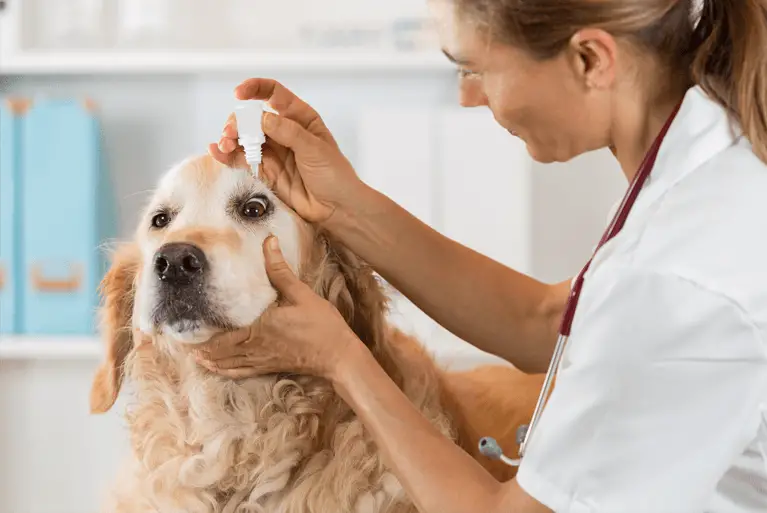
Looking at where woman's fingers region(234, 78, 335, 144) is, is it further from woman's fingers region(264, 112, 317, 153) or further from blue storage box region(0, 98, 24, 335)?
blue storage box region(0, 98, 24, 335)

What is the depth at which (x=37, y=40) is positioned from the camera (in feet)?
6.98

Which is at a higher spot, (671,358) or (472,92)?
(472,92)

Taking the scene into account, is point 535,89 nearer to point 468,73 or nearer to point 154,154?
point 468,73

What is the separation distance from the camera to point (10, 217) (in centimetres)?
203

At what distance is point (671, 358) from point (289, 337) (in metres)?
0.48

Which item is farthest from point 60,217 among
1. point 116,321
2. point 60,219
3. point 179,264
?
point 179,264

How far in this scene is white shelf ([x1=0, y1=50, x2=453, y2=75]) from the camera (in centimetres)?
200

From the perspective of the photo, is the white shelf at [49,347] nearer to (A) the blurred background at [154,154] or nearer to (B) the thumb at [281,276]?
(A) the blurred background at [154,154]

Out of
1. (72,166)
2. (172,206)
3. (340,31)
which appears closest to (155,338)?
(172,206)

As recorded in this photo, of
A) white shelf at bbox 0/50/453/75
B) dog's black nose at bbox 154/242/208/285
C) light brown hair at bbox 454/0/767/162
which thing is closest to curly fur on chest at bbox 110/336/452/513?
dog's black nose at bbox 154/242/208/285

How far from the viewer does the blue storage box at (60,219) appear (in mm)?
2000

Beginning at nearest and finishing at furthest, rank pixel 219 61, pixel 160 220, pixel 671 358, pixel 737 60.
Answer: pixel 671 358 < pixel 737 60 < pixel 160 220 < pixel 219 61

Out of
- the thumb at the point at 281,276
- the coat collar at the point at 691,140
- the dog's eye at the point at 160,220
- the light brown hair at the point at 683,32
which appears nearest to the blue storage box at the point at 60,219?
the dog's eye at the point at 160,220

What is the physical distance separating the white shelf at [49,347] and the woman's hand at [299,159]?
3.25 ft
